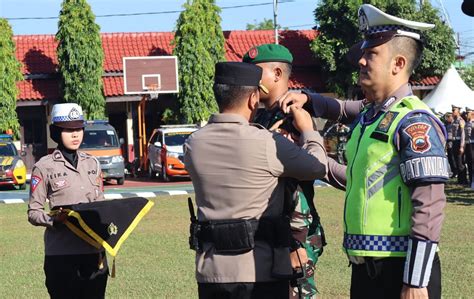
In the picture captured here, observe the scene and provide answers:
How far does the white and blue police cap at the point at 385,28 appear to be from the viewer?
3.78m

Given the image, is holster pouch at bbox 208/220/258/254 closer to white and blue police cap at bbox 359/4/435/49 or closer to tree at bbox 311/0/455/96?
white and blue police cap at bbox 359/4/435/49

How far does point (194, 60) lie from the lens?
110 ft

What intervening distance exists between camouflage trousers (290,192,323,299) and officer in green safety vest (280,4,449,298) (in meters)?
0.62

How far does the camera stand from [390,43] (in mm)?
3809

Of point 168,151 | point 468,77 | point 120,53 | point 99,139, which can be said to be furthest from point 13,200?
point 468,77

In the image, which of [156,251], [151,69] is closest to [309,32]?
[151,69]

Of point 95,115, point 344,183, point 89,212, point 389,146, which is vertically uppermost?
point 389,146

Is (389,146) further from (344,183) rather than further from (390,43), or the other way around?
(344,183)

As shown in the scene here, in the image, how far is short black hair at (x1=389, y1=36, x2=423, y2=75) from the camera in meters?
3.80

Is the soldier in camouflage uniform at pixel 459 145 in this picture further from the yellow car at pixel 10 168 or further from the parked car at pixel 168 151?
the yellow car at pixel 10 168

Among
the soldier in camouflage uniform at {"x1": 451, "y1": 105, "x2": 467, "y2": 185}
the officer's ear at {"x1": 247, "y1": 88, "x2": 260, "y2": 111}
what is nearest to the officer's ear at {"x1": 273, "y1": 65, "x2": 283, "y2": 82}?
the officer's ear at {"x1": 247, "y1": 88, "x2": 260, "y2": 111}

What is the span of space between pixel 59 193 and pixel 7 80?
27036mm

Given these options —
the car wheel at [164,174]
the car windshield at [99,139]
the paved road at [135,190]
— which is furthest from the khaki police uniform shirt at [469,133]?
the car windshield at [99,139]

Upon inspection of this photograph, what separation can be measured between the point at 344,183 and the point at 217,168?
28.4 inches
